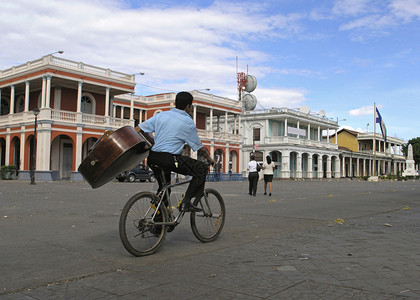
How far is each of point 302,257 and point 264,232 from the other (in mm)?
1698

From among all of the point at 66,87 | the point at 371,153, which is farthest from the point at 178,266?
the point at 371,153

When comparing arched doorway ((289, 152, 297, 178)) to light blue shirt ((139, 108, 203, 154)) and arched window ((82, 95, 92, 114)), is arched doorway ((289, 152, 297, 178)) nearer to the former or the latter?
arched window ((82, 95, 92, 114))

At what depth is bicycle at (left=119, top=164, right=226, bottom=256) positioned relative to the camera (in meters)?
4.11

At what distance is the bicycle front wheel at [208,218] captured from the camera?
4.98 meters

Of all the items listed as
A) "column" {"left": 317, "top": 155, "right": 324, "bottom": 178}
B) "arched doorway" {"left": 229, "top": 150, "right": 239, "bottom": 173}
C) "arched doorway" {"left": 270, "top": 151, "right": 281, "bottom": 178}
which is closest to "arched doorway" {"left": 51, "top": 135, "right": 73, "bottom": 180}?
"arched doorway" {"left": 229, "top": 150, "right": 239, "bottom": 173}

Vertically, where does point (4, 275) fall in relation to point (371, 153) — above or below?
below

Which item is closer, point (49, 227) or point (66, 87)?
point (49, 227)

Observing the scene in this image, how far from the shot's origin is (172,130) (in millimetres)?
4617

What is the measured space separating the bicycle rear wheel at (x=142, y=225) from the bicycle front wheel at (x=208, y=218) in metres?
0.59

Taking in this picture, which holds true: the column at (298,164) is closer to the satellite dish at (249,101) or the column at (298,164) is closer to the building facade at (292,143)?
the building facade at (292,143)

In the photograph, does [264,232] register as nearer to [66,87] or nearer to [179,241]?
[179,241]

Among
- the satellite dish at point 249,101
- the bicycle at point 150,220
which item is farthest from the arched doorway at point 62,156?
the satellite dish at point 249,101

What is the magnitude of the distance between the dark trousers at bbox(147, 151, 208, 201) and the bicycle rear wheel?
33 cm

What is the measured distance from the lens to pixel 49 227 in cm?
609
